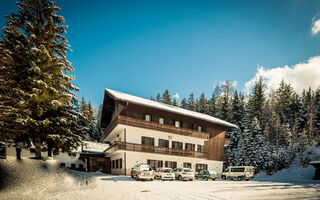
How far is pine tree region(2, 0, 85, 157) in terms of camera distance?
1366 cm

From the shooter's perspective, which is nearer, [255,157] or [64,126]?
[64,126]

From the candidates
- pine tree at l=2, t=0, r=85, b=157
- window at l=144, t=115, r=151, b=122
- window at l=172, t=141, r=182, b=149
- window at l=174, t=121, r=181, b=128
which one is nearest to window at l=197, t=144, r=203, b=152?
window at l=172, t=141, r=182, b=149

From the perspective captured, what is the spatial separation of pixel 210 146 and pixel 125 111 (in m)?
16.5

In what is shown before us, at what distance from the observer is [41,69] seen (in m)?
14.5

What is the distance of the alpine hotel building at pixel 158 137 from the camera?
2306 cm

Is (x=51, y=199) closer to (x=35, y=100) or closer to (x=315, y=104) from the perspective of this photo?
(x=35, y=100)

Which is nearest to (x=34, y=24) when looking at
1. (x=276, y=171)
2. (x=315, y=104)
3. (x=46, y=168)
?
(x=46, y=168)

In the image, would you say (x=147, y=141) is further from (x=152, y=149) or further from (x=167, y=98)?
(x=167, y=98)

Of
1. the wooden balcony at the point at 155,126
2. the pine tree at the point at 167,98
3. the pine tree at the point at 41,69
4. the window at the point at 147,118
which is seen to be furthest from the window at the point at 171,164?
the pine tree at the point at 167,98

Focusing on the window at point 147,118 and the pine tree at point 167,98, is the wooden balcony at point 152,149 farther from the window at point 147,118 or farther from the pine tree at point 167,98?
the pine tree at point 167,98

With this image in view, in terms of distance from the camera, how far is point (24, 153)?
1118 inches

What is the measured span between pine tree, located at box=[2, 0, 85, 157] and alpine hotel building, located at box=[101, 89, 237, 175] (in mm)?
7138

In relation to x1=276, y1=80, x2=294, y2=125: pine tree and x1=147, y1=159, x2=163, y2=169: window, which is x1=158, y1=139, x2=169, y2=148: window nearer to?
x1=147, y1=159, x2=163, y2=169: window

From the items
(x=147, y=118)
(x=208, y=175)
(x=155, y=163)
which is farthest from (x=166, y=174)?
(x=147, y=118)
